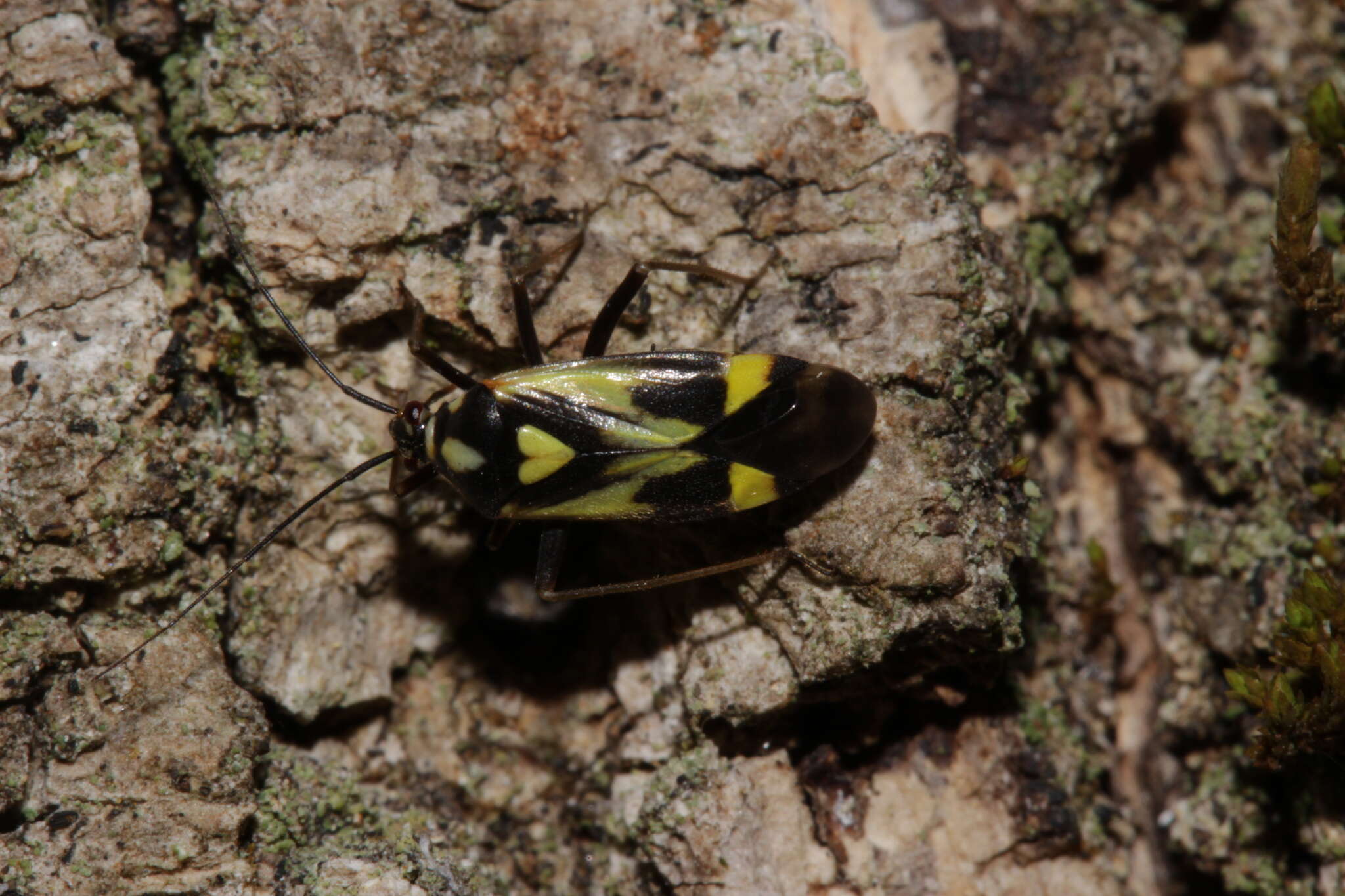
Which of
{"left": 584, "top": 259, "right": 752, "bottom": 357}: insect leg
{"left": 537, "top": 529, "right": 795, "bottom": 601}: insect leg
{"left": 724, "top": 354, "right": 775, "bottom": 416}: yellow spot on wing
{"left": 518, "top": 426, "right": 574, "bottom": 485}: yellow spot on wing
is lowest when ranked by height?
{"left": 537, "top": 529, "right": 795, "bottom": 601}: insect leg

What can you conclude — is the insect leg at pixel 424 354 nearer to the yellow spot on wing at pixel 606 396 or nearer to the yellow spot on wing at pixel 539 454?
the yellow spot on wing at pixel 606 396

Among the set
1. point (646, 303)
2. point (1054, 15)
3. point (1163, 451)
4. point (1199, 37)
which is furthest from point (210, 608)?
point (1199, 37)

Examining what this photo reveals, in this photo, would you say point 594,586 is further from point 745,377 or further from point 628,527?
point 745,377

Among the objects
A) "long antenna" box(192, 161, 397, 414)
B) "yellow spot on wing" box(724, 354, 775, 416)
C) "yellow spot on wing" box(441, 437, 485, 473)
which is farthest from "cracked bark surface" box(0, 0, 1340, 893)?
"yellow spot on wing" box(441, 437, 485, 473)

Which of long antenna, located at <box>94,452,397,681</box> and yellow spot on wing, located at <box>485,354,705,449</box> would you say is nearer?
long antenna, located at <box>94,452,397,681</box>

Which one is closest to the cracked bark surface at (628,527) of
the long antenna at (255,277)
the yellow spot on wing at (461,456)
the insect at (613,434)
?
the long antenna at (255,277)

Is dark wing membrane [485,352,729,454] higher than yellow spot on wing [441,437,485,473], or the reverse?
dark wing membrane [485,352,729,454]

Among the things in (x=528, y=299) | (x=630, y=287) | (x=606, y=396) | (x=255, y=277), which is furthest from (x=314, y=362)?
(x=630, y=287)

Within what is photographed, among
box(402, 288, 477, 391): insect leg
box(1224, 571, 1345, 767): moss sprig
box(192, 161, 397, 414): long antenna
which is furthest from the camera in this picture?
box(402, 288, 477, 391): insect leg

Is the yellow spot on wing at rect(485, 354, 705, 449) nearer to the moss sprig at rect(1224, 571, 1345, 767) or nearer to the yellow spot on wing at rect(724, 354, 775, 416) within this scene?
the yellow spot on wing at rect(724, 354, 775, 416)
